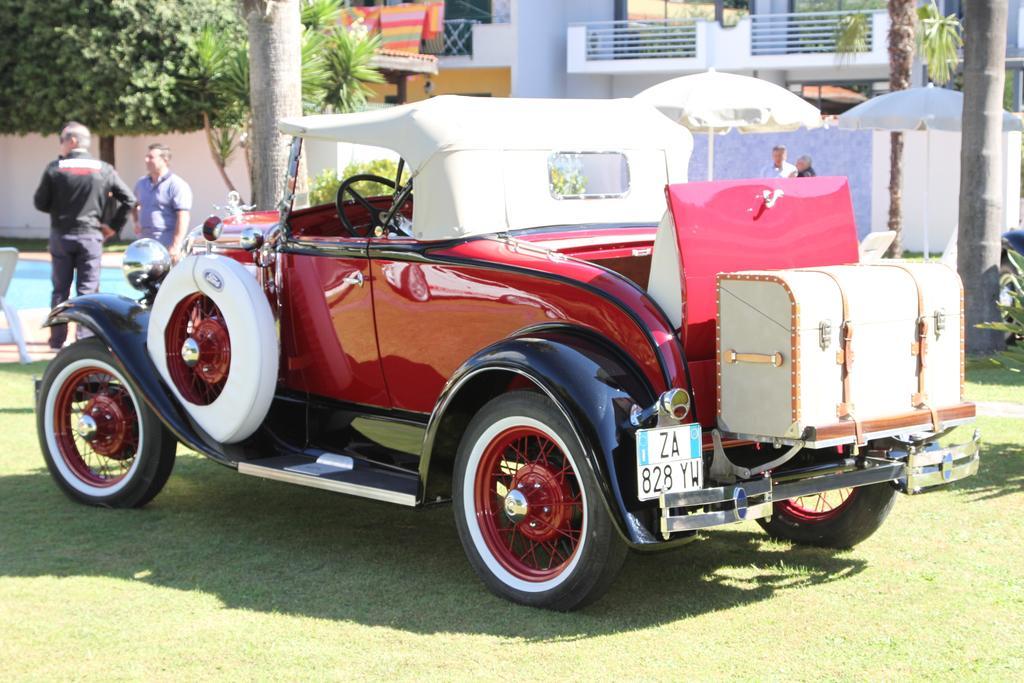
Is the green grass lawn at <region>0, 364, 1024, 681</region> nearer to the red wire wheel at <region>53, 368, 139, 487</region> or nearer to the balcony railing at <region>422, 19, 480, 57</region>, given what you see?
the red wire wheel at <region>53, 368, 139, 487</region>

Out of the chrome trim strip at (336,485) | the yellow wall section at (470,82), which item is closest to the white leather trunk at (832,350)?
the chrome trim strip at (336,485)

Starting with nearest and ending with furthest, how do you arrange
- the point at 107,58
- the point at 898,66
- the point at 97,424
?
the point at 97,424, the point at 898,66, the point at 107,58

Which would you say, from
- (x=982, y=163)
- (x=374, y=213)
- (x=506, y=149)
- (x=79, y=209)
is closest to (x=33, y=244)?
(x=79, y=209)

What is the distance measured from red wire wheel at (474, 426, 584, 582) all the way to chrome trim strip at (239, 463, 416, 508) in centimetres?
32

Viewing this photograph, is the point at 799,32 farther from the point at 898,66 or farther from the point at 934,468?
the point at 934,468

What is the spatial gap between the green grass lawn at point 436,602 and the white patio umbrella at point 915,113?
10722 millimetres

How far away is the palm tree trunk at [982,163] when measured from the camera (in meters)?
10.7

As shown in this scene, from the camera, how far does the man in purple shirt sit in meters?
10.5

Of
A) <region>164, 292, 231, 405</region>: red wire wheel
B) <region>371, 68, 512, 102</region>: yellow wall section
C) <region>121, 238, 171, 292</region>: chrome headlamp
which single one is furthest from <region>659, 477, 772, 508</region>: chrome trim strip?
<region>371, 68, 512, 102</region>: yellow wall section

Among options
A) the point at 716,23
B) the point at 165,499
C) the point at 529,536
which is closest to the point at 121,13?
the point at 716,23

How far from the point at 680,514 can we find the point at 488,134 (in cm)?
195

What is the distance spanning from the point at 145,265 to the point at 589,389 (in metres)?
3.22

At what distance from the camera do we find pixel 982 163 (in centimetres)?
1080

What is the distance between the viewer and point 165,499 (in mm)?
6609
